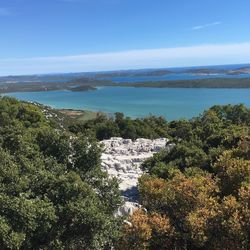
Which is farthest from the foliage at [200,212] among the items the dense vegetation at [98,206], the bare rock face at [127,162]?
the bare rock face at [127,162]

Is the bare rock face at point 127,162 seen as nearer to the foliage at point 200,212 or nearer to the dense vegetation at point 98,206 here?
the dense vegetation at point 98,206

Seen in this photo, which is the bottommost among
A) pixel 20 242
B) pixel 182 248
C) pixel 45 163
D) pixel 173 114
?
pixel 173 114

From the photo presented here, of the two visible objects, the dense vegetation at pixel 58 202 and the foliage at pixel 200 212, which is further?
the dense vegetation at pixel 58 202

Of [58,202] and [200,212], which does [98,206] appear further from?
[200,212]

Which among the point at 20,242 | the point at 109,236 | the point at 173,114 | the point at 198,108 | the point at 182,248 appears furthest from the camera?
the point at 198,108

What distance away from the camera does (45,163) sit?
1855 cm

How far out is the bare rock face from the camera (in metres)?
22.9

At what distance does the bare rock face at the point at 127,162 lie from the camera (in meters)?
22.9

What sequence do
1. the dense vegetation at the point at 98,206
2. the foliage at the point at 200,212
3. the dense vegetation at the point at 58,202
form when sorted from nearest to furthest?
the foliage at the point at 200,212 → the dense vegetation at the point at 98,206 → the dense vegetation at the point at 58,202

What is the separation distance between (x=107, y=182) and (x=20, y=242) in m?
5.29

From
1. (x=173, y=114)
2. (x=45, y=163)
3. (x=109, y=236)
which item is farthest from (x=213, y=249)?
(x=173, y=114)

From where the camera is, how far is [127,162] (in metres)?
32.1

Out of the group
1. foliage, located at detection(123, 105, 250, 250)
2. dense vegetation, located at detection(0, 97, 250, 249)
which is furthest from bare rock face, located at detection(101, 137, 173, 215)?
foliage, located at detection(123, 105, 250, 250)

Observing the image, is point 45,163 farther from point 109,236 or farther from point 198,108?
point 198,108
